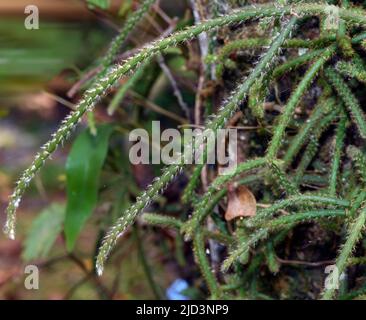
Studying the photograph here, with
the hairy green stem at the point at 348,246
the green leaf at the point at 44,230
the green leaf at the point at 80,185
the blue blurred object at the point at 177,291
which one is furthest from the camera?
the green leaf at the point at 44,230

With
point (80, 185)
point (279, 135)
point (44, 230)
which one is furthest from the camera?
point (44, 230)

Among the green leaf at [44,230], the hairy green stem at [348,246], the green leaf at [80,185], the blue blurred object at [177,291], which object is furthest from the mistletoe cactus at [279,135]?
the green leaf at [44,230]

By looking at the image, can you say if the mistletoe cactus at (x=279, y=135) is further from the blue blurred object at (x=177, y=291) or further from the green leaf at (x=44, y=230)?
the green leaf at (x=44, y=230)

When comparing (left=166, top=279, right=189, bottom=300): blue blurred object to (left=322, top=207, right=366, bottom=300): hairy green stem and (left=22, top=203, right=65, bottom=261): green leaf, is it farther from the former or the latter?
(left=322, top=207, right=366, bottom=300): hairy green stem

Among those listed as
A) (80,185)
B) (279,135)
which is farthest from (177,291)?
(279,135)

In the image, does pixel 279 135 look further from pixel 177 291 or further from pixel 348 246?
pixel 177 291
